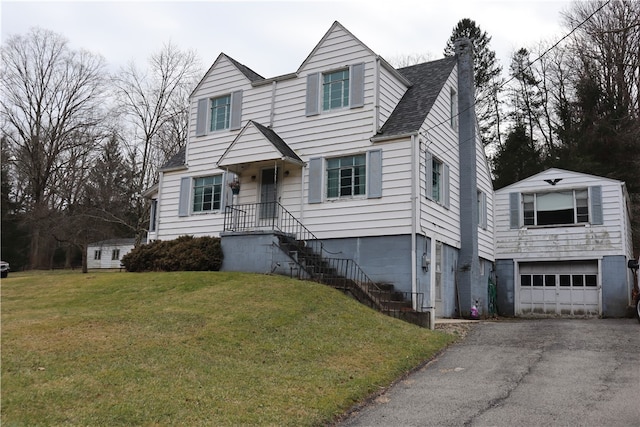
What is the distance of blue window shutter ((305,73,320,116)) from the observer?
16828mm

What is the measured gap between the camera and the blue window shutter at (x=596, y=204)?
19.8 metres

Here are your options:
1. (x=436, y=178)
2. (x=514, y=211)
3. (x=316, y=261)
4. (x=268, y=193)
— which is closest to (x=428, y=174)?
(x=436, y=178)

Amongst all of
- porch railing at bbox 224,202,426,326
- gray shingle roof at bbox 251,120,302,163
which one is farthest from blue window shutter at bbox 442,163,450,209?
gray shingle roof at bbox 251,120,302,163

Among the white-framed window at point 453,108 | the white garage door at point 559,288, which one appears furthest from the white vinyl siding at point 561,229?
the white-framed window at point 453,108

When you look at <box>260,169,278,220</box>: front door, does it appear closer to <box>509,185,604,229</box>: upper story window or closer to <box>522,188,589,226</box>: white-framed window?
<box>509,185,604,229</box>: upper story window

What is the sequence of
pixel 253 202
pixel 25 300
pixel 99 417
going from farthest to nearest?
pixel 253 202, pixel 25 300, pixel 99 417

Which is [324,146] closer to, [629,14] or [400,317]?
[400,317]

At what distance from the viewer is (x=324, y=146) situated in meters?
16.4

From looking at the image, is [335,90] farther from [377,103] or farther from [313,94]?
[377,103]

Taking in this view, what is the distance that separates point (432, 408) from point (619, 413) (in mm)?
2208

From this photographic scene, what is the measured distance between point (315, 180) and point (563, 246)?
10.4m

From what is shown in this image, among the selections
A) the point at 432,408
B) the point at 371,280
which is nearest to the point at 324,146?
the point at 371,280

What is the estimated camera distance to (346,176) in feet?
52.6

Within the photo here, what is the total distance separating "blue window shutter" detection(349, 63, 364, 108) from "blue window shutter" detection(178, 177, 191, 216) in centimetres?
667
